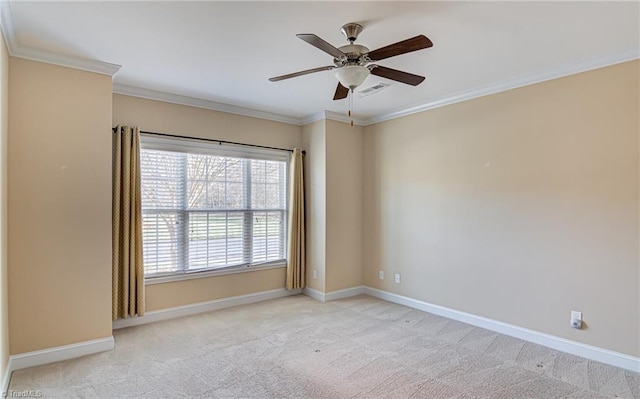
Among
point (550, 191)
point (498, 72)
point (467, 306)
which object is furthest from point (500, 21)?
point (467, 306)

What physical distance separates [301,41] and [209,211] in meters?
2.57

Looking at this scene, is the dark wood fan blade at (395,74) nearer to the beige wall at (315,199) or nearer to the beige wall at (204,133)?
the beige wall at (315,199)

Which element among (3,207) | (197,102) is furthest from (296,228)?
(3,207)

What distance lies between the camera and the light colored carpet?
8.70 feet

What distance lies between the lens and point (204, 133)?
4.51 m

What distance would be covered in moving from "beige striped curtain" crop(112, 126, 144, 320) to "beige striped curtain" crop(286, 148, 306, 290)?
6.53 ft

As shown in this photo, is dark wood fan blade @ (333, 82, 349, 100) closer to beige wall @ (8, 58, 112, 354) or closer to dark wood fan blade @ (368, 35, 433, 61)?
dark wood fan blade @ (368, 35, 433, 61)

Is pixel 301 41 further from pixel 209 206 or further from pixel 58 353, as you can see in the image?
pixel 58 353

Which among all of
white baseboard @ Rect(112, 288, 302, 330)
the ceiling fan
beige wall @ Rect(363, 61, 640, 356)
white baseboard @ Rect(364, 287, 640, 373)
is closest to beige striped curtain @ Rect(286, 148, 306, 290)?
white baseboard @ Rect(112, 288, 302, 330)

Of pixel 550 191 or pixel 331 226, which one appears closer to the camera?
pixel 550 191

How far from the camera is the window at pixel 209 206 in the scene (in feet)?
13.7

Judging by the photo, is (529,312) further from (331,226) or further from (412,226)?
(331,226)

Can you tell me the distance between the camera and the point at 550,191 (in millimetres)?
3457

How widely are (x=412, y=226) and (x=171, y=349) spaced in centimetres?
316
